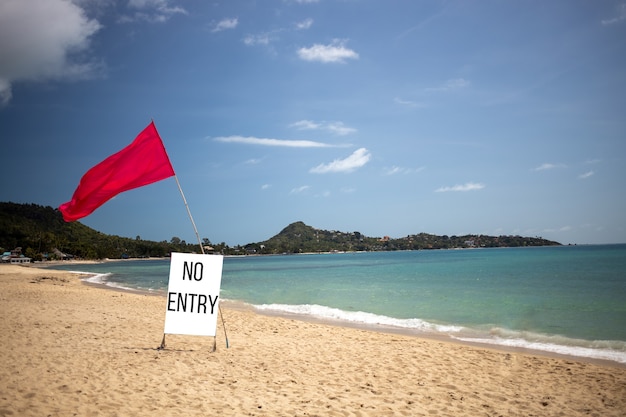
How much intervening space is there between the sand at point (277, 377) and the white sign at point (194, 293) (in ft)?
2.37

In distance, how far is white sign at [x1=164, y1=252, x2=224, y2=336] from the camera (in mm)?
8047

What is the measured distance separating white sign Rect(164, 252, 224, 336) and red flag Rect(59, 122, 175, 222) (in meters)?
1.76

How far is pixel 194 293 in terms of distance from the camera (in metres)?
8.13

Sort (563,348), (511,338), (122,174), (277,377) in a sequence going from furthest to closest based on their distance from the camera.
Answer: (511,338) < (563,348) < (122,174) < (277,377)

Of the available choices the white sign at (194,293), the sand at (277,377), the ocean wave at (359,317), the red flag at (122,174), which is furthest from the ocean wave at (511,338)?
the red flag at (122,174)

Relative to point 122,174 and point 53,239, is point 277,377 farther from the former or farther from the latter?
point 53,239

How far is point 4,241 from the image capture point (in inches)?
4628

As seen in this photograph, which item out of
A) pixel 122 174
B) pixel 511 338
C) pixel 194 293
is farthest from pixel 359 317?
pixel 122 174

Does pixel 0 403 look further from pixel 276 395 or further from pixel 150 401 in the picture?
pixel 276 395

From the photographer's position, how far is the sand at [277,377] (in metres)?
5.45

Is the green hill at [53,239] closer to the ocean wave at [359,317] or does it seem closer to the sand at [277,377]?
the ocean wave at [359,317]

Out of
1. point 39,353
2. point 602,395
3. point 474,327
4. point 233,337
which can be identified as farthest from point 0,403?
point 474,327

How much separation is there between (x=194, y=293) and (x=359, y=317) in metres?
10.7

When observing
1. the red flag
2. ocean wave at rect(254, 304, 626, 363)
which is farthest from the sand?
the red flag
